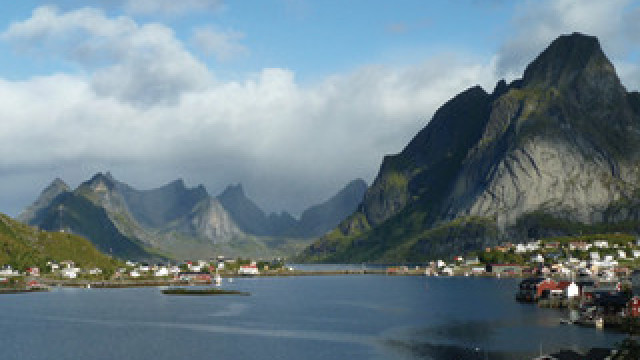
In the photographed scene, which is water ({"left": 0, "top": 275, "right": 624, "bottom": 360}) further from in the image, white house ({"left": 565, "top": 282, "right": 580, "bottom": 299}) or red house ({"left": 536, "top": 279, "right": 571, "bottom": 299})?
white house ({"left": 565, "top": 282, "right": 580, "bottom": 299})

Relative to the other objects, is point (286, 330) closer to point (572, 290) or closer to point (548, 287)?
point (572, 290)

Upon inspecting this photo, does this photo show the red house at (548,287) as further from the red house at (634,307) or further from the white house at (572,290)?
the red house at (634,307)

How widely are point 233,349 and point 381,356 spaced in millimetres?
21135

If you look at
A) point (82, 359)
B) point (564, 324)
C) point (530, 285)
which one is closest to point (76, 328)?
point (82, 359)

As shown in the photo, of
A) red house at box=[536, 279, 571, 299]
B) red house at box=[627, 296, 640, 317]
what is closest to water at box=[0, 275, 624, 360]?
red house at box=[536, 279, 571, 299]

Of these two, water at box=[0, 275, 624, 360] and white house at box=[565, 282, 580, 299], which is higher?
white house at box=[565, 282, 580, 299]

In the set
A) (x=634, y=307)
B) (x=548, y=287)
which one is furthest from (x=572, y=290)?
(x=634, y=307)

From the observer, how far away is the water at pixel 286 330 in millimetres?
100062

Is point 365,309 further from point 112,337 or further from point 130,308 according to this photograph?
point 112,337

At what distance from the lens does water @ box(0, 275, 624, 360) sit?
10006 centimetres

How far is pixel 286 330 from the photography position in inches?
4914

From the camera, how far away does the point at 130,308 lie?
6476 inches

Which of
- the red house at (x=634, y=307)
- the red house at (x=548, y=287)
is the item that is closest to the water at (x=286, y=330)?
the red house at (x=548, y=287)

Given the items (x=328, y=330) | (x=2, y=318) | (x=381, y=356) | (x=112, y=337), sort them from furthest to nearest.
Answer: (x=2, y=318)
(x=328, y=330)
(x=112, y=337)
(x=381, y=356)
